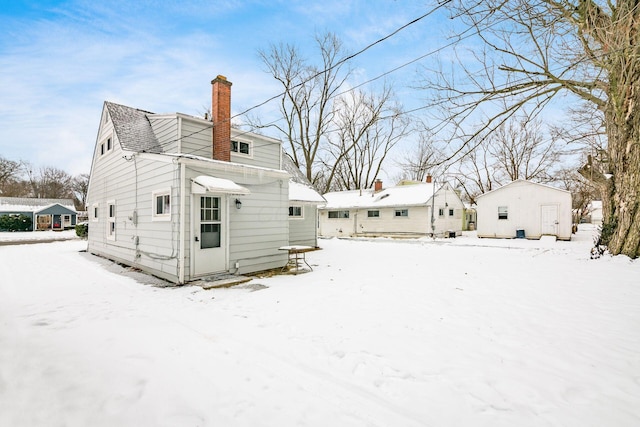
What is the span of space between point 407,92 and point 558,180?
97.9 feet

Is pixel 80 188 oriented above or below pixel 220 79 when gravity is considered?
above

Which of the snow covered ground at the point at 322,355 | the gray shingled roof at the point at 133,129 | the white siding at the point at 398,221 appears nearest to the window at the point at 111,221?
the gray shingled roof at the point at 133,129

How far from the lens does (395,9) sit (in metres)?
5.23

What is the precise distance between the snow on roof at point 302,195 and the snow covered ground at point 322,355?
758cm

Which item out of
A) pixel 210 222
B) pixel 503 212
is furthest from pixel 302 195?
pixel 503 212

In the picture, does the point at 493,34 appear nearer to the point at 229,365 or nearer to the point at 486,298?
the point at 486,298

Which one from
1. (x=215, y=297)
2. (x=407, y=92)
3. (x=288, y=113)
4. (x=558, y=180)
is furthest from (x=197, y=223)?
(x=558, y=180)

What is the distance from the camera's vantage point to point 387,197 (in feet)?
77.1

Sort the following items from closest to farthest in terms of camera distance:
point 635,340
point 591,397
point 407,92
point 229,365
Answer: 1. point 591,397
2. point 229,365
3. point 635,340
4. point 407,92

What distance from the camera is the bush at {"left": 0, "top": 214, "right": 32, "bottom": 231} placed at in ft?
92.7

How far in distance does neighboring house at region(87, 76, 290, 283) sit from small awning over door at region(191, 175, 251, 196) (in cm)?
2

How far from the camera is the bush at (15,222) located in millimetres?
28250

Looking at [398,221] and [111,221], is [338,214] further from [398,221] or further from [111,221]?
[111,221]

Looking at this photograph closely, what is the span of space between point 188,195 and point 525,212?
2093cm
